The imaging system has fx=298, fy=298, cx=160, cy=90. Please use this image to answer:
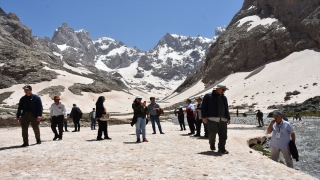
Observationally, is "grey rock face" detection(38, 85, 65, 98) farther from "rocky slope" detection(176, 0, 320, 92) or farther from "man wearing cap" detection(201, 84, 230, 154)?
"man wearing cap" detection(201, 84, 230, 154)

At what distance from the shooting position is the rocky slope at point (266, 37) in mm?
110125

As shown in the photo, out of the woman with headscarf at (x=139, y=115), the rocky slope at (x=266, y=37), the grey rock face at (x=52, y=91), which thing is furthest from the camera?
the rocky slope at (x=266, y=37)

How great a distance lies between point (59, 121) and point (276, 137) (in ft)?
35.4

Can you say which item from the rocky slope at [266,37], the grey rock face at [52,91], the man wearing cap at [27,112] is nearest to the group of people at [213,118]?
the man wearing cap at [27,112]

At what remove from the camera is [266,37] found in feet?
389

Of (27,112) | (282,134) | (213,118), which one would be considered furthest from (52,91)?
(282,134)

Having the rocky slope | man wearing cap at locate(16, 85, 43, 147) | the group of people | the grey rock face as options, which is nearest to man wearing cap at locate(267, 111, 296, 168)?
the group of people

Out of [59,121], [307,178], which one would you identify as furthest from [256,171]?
[59,121]

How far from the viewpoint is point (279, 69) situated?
324 ft

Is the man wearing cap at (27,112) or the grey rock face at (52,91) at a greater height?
the grey rock face at (52,91)

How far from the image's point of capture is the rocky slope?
110 m

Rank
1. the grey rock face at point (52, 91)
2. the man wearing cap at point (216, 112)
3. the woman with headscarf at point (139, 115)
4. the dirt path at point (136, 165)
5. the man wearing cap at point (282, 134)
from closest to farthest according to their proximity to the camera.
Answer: the dirt path at point (136, 165) → the man wearing cap at point (282, 134) → the man wearing cap at point (216, 112) → the woman with headscarf at point (139, 115) → the grey rock face at point (52, 91)

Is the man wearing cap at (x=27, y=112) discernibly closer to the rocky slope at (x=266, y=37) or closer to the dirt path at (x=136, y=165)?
the dirt path at (x=136, y=165)

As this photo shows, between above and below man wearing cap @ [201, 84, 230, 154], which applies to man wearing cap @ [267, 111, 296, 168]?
below
